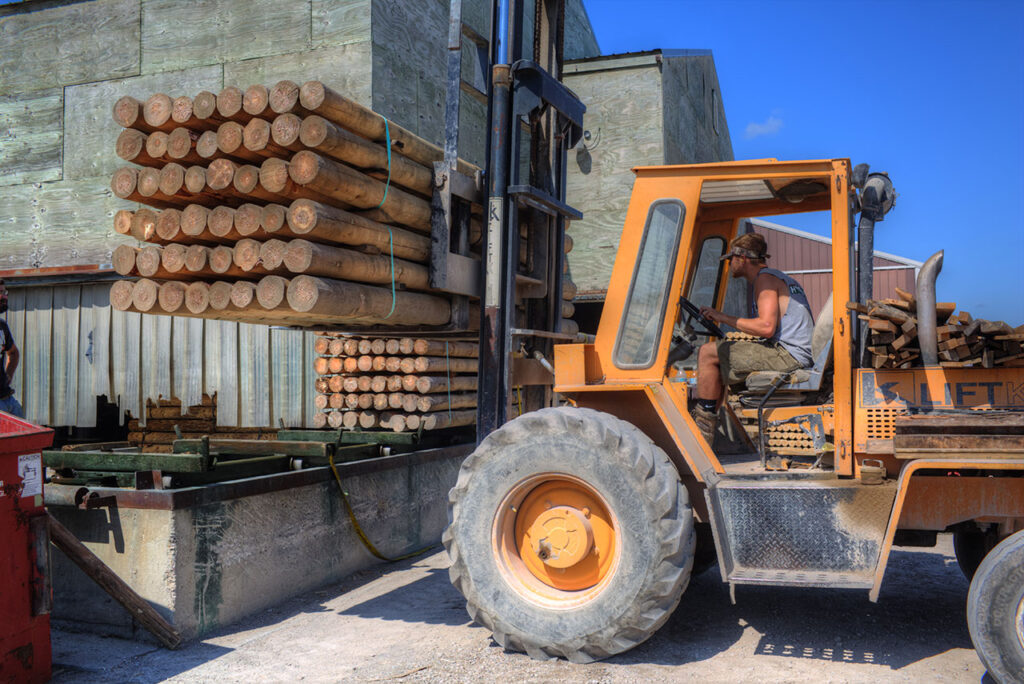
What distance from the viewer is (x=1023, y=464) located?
13.3ft

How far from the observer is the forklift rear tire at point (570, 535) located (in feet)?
14.7

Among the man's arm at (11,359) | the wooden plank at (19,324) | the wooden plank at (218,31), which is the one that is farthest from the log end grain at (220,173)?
the wooden plank at (19,324)

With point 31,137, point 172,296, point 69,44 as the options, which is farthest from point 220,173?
point 31,137

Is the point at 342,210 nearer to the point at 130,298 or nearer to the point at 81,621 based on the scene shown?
the point at 130,298

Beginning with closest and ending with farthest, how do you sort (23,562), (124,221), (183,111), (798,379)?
(23,562) < (798,379) < (183,111) < (124,221)

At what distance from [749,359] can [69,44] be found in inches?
406

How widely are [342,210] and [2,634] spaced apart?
9.98 ft

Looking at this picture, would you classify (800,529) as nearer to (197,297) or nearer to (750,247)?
(750,247)

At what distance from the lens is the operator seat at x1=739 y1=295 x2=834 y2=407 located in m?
4.82

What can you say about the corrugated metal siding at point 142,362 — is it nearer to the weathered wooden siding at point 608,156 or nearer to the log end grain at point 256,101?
the log end grain at point 256,101

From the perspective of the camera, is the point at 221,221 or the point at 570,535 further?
the point at 221,221

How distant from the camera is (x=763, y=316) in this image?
4.96 meters

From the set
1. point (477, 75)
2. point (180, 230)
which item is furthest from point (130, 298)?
point (477, 75)

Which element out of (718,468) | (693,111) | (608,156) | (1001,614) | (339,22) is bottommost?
(1001,614)
